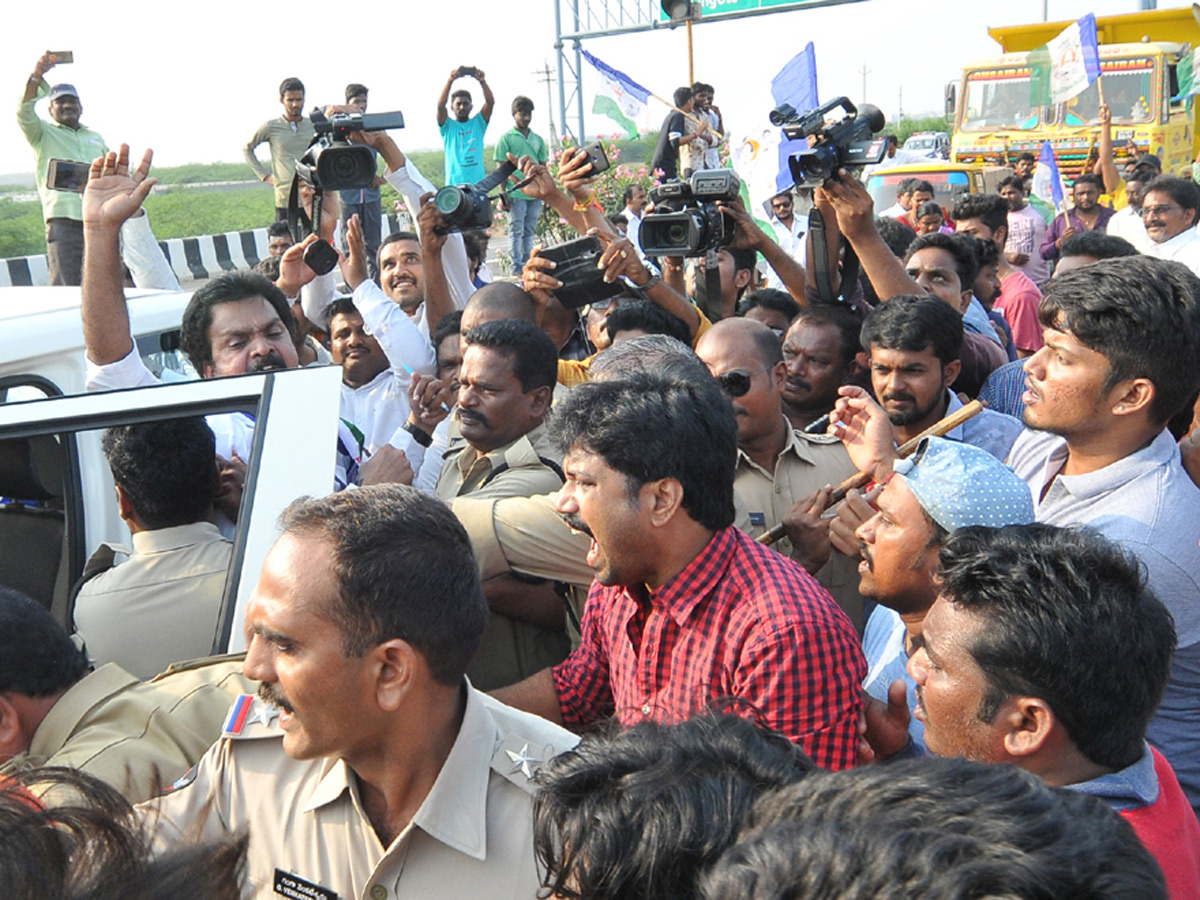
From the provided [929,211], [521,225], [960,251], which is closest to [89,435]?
[960,251]

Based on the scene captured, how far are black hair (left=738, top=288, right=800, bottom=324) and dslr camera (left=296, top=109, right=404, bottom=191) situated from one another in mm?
1712

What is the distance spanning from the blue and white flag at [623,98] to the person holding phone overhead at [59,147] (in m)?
5.61

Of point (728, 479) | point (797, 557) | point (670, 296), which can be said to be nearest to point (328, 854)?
Answer: point (728, 479)

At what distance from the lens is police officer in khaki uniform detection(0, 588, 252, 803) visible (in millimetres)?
1916

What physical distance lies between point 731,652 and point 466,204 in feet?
10.0

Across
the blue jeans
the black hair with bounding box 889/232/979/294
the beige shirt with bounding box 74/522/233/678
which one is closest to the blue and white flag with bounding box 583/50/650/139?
the blue jeans

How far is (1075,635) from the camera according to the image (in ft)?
5.74

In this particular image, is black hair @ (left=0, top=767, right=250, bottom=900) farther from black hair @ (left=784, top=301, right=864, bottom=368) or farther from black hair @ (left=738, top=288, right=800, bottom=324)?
black hair @ (left=738, top=288, right=800, bottom=324)

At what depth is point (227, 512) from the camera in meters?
2.72

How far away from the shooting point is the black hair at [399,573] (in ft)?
5.72

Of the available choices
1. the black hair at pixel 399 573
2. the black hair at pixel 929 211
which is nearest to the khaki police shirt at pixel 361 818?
the black hair at pixel 399 573

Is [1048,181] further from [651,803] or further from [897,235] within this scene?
[651,803]

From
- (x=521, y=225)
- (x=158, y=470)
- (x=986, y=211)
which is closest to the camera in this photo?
(x=158, y=470)

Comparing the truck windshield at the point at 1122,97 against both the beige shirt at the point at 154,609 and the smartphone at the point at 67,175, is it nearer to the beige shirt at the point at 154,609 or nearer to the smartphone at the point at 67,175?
the smartphone at the point at 67,175
